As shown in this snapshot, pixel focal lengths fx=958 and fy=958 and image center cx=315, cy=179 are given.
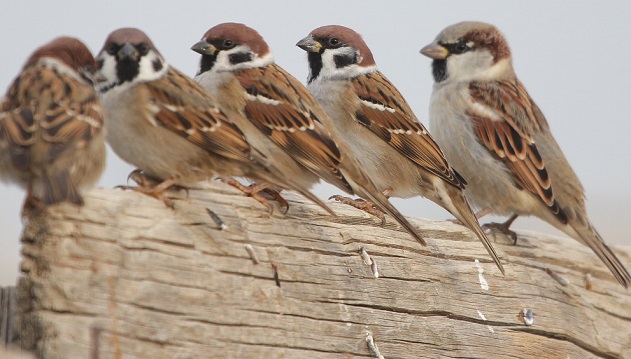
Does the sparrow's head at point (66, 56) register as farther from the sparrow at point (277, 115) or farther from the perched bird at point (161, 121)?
the sparrow at point (277, 115)

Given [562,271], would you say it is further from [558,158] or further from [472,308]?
[558,158]

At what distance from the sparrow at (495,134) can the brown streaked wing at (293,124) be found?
3.43 feet

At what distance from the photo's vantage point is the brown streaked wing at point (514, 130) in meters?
4.26

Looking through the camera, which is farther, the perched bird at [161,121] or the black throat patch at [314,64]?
the black throat patch at [314,64]

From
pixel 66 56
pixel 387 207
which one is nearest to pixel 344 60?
pixel 387 207

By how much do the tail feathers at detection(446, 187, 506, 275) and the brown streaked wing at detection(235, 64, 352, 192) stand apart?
0.51 metres

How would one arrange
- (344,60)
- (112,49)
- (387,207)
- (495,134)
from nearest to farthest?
(112,49) < (387,207) < (344,60) < (495,134)

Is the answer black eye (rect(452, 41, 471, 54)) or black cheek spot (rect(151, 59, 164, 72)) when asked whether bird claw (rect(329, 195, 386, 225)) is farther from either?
black eye (rect(452, 41, 471, 54))

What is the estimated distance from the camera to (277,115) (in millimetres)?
3508

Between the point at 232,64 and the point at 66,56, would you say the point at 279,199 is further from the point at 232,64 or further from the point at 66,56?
the point at 232,64

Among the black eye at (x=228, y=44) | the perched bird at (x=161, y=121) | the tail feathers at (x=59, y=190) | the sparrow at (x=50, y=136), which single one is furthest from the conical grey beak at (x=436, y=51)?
the tail feathers at (x=59, y=190)

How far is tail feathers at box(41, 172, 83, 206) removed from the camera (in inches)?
82.2

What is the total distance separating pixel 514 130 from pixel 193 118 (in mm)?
1974

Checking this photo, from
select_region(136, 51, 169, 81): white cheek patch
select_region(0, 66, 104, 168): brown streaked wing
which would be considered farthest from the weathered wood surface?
select_region(136, 51, 169, 81): white cheek patch
